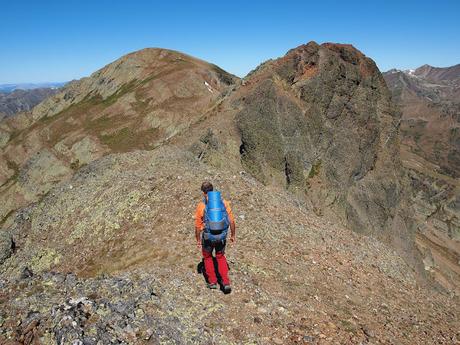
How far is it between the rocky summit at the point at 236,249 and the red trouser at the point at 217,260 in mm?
523

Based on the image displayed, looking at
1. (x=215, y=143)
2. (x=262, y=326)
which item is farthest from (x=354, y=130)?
(x=262, y=326)

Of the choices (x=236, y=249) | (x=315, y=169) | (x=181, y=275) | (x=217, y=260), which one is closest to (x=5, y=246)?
(x=181, y=275)

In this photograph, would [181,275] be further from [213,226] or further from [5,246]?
[5,246]

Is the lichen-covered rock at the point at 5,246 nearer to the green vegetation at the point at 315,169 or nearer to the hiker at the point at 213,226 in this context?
the hiker at the point at 213,226

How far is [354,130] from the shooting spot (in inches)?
2680

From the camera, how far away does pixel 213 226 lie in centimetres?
1332

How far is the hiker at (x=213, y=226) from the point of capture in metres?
13.4

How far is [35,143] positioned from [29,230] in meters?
90.2

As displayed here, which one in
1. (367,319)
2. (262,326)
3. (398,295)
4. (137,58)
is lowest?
(398,295)

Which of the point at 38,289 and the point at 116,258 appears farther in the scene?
the point at 116,258

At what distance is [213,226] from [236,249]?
221 inches

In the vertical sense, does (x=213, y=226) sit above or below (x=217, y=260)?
above

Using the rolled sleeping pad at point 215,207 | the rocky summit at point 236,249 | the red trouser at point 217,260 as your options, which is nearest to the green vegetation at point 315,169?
the rocky summit at point 236,249

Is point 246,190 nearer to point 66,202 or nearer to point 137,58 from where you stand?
point 66,202
